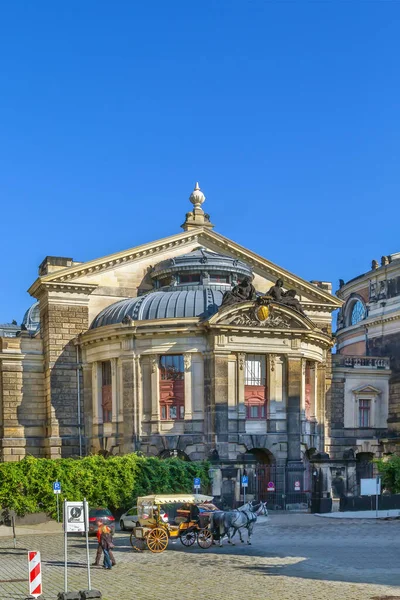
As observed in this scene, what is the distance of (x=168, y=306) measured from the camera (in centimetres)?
5200

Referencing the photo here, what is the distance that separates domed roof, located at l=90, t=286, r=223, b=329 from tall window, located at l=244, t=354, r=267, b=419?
388 centimetres

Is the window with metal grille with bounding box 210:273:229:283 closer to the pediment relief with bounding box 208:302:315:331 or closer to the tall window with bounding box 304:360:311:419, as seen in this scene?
the pediment relief with bounding box 208:302:315:331

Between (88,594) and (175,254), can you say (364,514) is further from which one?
(88,594)

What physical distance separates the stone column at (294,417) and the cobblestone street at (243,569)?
15093 mm

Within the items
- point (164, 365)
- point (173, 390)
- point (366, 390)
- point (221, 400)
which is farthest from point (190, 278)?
point (366, 390)

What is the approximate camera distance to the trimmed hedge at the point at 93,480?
39844 mm

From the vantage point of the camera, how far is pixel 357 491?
47.5 metres

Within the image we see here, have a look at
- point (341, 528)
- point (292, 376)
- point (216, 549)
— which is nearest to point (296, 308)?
point (292, 376)

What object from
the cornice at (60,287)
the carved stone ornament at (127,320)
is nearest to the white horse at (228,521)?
the carved stone ornament at (127,320)

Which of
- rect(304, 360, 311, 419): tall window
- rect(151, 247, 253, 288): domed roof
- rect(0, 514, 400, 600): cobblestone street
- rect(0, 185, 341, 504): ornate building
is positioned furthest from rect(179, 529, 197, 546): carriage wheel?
rect(151, 247, 253, 288): domed roof

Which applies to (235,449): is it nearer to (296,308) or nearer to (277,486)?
(277,486)

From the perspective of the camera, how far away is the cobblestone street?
20969 millimetres

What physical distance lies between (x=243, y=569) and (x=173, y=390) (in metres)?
26.8

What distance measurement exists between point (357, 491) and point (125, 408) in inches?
561
